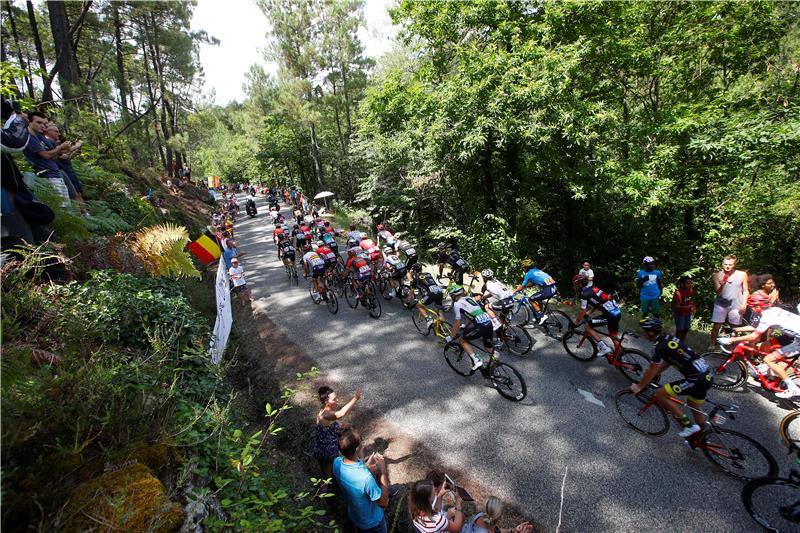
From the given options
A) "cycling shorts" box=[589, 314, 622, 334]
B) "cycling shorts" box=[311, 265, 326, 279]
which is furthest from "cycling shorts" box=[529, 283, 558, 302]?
"cycling shorts" box=[311, 265, 326, 279]

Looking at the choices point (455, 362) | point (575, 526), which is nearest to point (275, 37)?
point (455, 362)

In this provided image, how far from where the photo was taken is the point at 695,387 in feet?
14.8

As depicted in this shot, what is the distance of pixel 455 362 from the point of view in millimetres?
7355

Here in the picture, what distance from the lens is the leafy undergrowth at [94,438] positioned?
2131mm

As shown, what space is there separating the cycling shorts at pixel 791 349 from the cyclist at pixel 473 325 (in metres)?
4.32

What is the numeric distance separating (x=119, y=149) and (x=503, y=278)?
1749 cm

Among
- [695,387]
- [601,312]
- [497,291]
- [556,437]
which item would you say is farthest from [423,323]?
[695,387]

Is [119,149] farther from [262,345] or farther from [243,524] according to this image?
[243,524]

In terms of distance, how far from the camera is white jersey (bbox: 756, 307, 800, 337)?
202 inches

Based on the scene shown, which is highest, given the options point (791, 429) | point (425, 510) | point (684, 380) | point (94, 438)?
point (94, 438)

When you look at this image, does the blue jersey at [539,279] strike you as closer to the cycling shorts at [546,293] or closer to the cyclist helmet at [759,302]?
the cycling shorts at [546,293]

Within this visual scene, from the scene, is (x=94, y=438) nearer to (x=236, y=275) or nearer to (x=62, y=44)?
(x=236, y=275)

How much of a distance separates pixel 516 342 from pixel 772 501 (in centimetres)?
415

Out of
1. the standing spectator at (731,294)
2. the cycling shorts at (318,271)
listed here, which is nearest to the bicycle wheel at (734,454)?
the standing spectator at (731,294)
